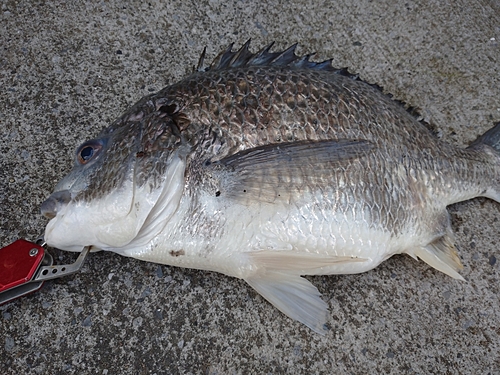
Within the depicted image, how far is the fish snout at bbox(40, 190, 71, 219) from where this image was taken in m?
1.35

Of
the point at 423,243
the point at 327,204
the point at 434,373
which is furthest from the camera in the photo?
the point at 423,243

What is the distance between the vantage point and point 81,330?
58.4 inches

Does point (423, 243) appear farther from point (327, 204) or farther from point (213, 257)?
point (213, 257)

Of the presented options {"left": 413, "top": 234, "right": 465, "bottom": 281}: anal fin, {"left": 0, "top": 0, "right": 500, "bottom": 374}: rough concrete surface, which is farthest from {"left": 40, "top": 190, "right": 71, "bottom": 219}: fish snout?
{"left": 413, "top": 234, "right": 465, "bottom": 281}: anal fin

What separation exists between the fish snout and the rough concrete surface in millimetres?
300

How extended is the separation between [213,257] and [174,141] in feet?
1.37

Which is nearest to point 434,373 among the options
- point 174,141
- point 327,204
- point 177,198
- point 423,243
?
point 423,243

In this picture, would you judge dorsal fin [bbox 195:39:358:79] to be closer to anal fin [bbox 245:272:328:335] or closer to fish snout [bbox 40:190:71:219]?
fish snout [bbox 40:190:71:219]

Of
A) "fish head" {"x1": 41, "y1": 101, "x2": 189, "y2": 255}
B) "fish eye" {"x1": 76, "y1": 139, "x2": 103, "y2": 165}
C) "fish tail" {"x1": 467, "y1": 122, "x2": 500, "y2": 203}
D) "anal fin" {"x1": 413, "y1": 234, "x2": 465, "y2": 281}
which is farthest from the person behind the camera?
"fish tail" {"x1": 467, "y1": 122, "x2": 500, "y2": 203}

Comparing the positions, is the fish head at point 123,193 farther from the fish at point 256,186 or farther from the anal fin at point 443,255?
the anal fin at point 443,255

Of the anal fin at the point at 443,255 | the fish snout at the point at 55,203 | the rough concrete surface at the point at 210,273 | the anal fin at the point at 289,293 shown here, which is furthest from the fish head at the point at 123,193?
the anal fin at the point at 443,255

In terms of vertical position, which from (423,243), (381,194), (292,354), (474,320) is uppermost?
(381,194)

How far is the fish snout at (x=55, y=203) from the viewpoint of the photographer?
135 cm

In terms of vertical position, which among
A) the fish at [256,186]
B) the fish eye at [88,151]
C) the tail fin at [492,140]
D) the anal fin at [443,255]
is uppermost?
the fish eye at [88,151]
